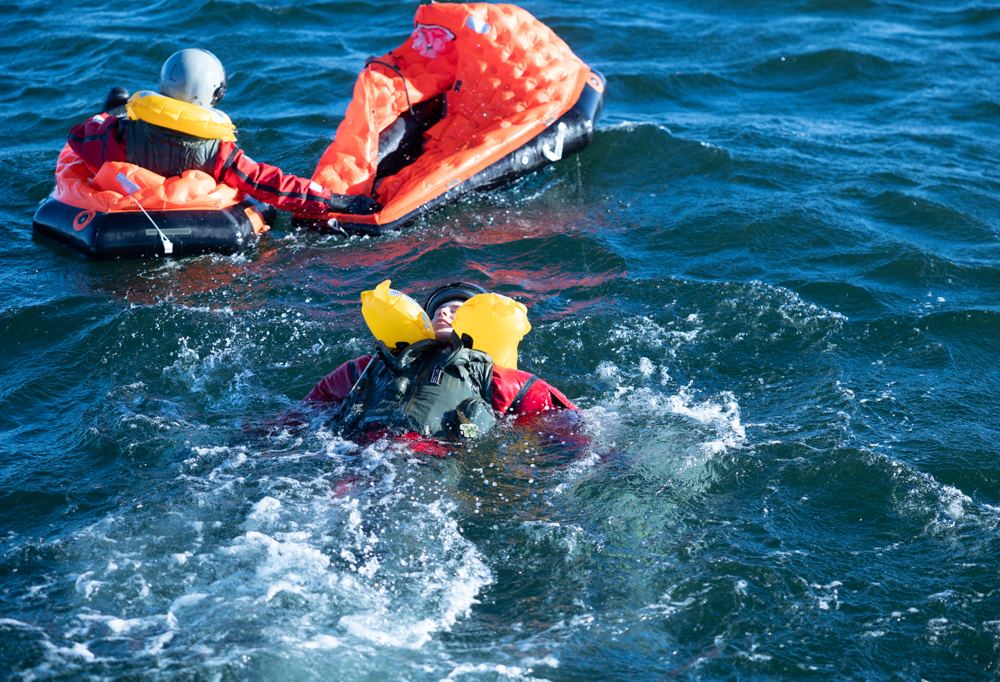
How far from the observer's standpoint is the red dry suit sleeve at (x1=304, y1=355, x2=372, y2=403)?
5.02 metres

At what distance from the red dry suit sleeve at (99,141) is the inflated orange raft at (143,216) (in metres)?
0.12

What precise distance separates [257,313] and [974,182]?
250 inches

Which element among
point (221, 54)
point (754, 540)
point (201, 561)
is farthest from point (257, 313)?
point (221, 54)

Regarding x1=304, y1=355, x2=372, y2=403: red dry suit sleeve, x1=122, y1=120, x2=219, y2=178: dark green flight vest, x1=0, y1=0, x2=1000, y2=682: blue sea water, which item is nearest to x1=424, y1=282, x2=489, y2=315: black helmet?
x1=304, y1=355, x2=372, y2=403: red dry suit sleeve

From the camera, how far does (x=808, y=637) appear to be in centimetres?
374

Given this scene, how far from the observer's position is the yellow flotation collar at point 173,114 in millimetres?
6992

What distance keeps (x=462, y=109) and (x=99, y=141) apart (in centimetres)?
314

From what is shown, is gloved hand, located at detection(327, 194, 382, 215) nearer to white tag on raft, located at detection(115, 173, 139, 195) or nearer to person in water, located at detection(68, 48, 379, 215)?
person in water, located at detection(68, 48, 379, 215)

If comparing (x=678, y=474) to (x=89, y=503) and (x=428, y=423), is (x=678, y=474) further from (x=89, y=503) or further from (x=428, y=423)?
(x=89, y=503)

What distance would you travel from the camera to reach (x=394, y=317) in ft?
15.7

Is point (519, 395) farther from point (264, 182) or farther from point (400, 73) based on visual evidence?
point (400, 73)

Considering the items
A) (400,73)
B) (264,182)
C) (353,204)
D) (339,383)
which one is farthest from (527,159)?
(339,383)

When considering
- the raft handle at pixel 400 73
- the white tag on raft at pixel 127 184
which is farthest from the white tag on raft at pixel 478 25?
the white tag on raft at pixel 127 184

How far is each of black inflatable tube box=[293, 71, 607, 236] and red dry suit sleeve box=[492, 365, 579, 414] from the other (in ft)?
9.98
